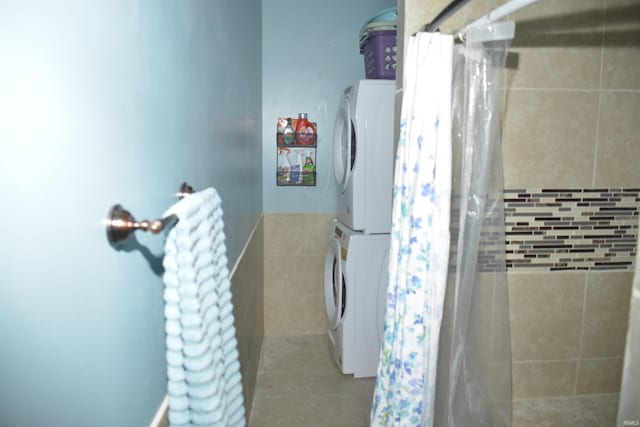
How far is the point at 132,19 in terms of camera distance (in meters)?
0.69

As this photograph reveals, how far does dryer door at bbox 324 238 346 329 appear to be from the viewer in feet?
9.07

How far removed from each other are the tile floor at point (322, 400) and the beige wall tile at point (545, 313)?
0.24 metres

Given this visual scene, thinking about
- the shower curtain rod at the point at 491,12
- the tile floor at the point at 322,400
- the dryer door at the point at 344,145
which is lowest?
the tile floor at the point at 322,400

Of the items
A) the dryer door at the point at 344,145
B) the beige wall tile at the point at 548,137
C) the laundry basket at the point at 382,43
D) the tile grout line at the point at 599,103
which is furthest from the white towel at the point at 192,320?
the laundry basket at the point at 382,43

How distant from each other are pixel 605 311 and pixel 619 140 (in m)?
0.75

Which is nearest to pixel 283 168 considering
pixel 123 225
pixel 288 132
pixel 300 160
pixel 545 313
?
pixel 300 160

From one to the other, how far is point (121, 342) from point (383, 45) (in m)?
2.29

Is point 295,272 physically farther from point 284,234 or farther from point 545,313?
point 545,313

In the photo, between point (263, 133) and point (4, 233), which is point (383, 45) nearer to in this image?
point (263, 133)

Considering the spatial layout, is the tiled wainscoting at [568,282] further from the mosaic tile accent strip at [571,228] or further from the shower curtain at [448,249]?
the shower curtain at [448,249]

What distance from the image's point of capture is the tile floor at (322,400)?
6.17 ft

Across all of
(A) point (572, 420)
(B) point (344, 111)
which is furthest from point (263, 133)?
(A) point (572, 420)

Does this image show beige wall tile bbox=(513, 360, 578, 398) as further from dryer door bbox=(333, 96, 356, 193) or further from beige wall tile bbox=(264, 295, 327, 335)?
beige wall tile bbox=(264, 295, 327, 335)

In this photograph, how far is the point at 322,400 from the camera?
8.18ft
